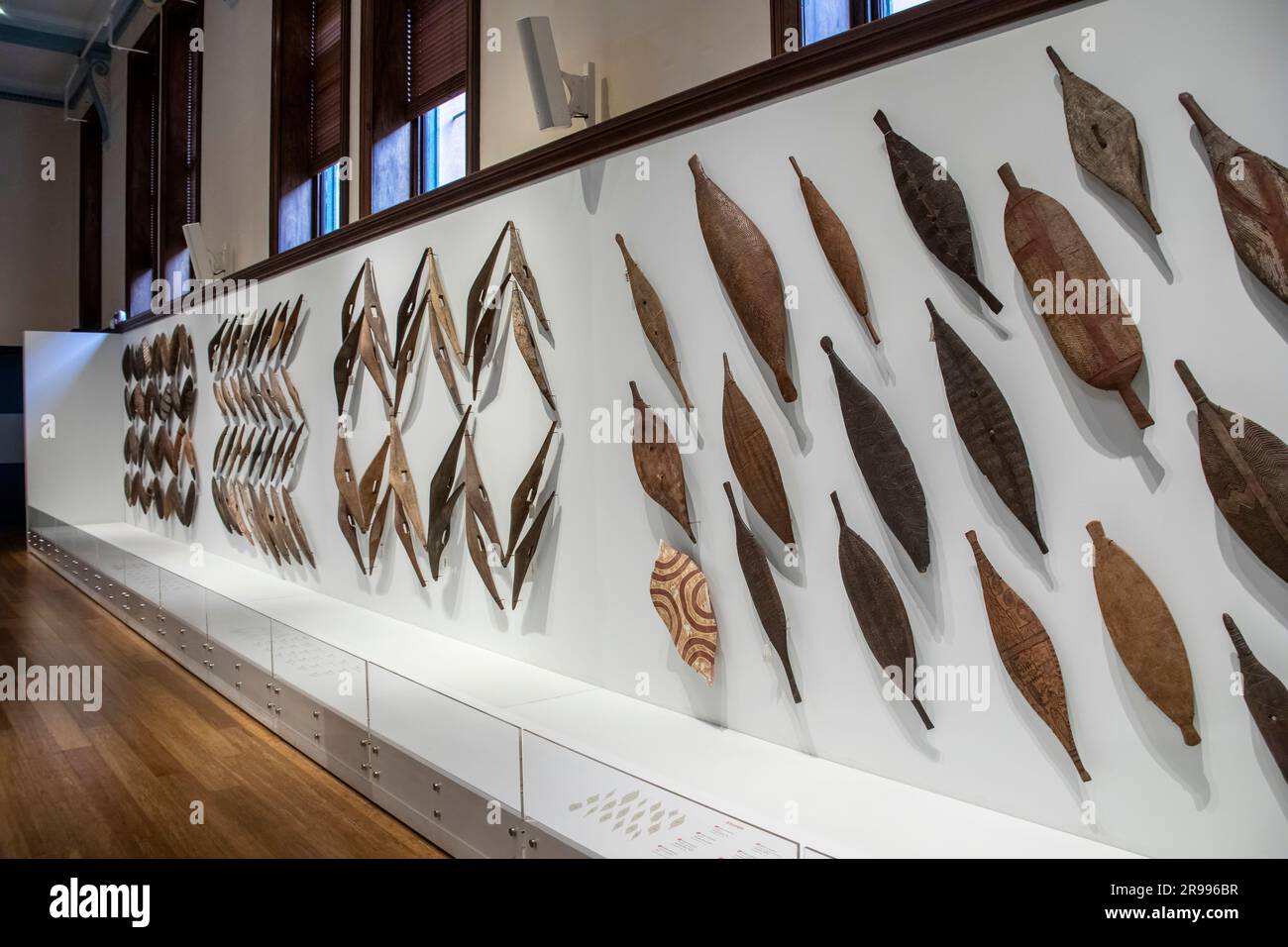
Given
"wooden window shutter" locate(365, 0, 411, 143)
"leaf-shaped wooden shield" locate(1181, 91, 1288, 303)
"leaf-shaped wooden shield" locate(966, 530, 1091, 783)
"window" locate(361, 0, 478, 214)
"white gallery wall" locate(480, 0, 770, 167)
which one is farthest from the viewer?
"wooden window shutter" locate(365, 0, 411, 143)

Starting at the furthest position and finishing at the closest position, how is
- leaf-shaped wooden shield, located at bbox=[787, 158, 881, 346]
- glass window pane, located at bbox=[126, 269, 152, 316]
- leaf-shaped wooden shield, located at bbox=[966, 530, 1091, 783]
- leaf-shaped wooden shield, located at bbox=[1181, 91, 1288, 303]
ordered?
glass window pane, located at bbox=[126, 269, 152, 316]
leaf-shaped wooden shield, located at bbox=[787, 158, 881, 346]
leaf-shaped wooden shield, located at bbox=[966, 530, 1091, 783]
leaf-shaped wooden shield, located at bbox=[1181, 91, 1288, 303]

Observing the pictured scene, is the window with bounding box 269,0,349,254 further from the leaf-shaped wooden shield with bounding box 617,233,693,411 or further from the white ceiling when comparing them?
the white ceiling

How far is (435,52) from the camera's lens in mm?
5211

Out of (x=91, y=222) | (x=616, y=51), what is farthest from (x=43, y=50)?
(x=616, y=51)

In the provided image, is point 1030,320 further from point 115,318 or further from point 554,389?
point 115,318

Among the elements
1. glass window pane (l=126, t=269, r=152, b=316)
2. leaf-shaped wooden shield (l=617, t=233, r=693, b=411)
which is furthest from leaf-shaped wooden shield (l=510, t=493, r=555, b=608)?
glass window pane (l=126, t=269, r=152, b=316)

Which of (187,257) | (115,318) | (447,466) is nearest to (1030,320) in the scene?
(447,466)

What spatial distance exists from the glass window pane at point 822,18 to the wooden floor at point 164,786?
2.80 meters

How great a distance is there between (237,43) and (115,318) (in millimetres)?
4452

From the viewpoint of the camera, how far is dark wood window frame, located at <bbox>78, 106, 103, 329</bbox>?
38.2 ft

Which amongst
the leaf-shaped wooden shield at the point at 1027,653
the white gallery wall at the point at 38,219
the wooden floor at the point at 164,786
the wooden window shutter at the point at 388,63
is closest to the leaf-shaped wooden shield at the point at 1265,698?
the leaf-shaped wooden shield at the point at 1027,653

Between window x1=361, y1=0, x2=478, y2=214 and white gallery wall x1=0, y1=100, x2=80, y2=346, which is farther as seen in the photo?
white gallery wall x1=0, y1=100, x2=80, y2=346

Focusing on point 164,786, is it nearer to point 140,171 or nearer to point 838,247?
point 838,247

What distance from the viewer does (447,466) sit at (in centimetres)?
443
